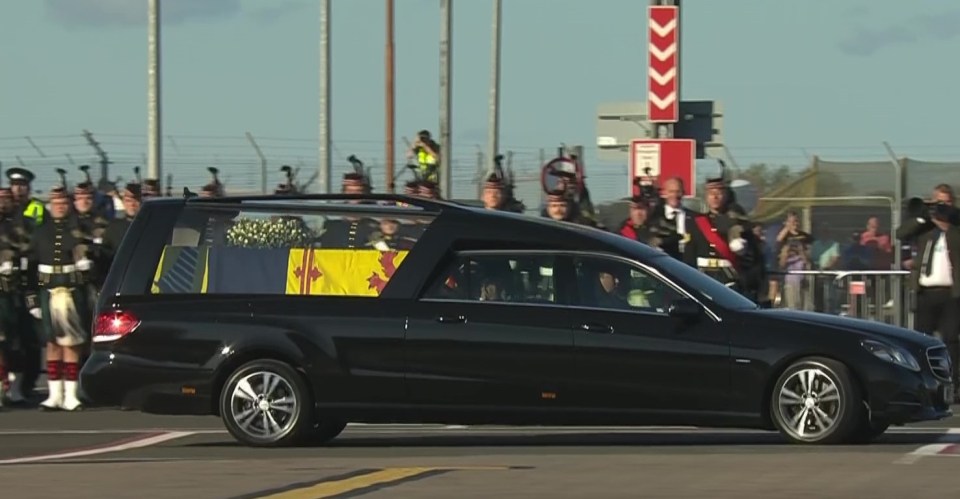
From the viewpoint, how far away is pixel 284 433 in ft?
48.7

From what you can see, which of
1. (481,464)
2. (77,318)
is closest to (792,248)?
(77,318)

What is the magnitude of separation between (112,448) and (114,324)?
85 centimetres

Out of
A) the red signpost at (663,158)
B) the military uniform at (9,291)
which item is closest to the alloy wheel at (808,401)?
the red signpost at (663,158)

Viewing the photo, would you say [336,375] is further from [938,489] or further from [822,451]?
[938,489]

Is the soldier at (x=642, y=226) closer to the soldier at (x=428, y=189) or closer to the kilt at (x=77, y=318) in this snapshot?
the soldier at (x=428, y=189)

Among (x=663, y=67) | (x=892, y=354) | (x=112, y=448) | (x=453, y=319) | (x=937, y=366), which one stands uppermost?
(x=663, y=67)

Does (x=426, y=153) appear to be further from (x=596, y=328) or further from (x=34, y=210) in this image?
(x=596, y=328)

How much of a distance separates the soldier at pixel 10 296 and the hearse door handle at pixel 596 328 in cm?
684

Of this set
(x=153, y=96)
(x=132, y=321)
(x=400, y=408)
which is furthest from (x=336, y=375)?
(x=153, y=96)

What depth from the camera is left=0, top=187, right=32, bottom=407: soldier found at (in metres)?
19.6

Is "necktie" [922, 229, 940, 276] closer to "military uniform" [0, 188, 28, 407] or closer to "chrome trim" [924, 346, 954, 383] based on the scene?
"chrome trim" [924, 346, 954, 383]

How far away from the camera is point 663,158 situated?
21562 millimetres

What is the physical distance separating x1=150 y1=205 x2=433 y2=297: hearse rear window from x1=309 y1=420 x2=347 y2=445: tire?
3.12 feet

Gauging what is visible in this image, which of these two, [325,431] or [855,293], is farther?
[855,293]
